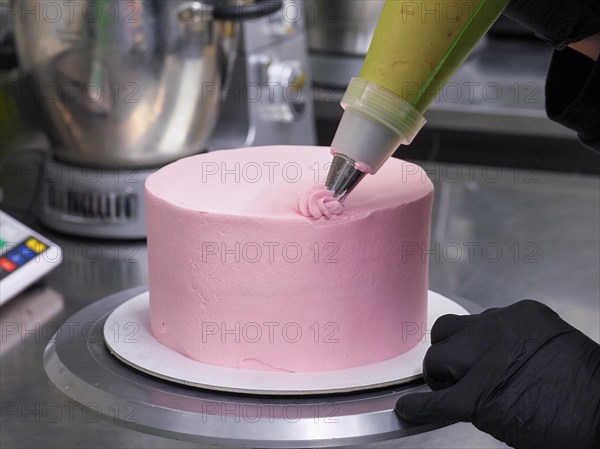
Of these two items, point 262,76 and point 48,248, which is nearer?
point 48,248

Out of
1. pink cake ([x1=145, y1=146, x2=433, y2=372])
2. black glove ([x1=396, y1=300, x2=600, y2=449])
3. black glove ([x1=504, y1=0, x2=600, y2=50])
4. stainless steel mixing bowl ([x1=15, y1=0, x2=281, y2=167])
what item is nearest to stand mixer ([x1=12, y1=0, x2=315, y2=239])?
stainless steel mixing bowl ([x1=15, y1=0, x2=281, y2=167])

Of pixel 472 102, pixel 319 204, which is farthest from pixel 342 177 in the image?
pixel 472 102

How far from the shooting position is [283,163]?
1.06 m

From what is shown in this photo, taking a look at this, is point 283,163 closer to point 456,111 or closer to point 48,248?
point 48,248

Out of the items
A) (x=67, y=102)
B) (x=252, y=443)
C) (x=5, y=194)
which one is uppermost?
(x=67, y=102)

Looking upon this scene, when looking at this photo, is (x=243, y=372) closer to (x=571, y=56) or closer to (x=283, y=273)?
(x=283, y=273)

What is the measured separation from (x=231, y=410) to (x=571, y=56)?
524mm

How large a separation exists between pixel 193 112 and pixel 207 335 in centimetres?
62

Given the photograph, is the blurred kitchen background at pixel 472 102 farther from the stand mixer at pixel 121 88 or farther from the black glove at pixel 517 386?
the black glove at pixel 517 386

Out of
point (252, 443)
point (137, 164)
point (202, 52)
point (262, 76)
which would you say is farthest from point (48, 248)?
point (252, 443)

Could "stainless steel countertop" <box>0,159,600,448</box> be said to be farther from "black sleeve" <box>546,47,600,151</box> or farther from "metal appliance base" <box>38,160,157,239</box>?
"black sleeve" <box>546,47,600,151</box>

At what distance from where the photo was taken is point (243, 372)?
92 cm

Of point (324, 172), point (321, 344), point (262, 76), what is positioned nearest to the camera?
point (321, 344)

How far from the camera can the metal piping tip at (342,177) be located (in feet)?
2.91
